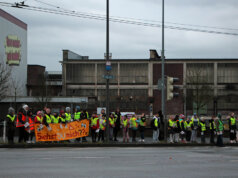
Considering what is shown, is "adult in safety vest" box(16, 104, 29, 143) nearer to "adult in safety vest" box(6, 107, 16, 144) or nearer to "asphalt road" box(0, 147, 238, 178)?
"adult in safety vest" box(6, 107, 16, 144)

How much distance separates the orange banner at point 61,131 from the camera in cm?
2253

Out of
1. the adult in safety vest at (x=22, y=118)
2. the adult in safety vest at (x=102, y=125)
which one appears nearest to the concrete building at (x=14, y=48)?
the adult in safety vest at (x=102, y=125)

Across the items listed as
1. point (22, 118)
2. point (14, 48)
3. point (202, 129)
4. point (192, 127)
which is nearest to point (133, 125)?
point (192, 127)

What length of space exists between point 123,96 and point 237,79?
1659 centimetres

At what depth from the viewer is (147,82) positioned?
223ft

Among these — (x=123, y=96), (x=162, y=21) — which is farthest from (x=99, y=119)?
(x=123, y=96)

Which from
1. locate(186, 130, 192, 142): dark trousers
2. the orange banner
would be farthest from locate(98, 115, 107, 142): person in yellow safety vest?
locate(186, 130, 192, 142): dark trousers

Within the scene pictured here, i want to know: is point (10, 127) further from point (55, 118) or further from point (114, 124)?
point (114, 124)

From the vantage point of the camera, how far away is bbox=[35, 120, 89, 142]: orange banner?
73.9ft

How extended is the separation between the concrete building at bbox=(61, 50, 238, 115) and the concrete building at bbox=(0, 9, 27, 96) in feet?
27.3

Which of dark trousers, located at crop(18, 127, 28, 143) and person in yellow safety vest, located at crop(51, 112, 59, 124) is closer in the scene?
dark trousers, located at crop(18, 127, 28, 143)

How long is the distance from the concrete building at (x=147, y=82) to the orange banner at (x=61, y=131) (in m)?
39.6

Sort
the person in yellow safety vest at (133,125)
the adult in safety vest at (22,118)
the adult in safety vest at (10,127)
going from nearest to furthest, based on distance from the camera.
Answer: the adult in safety vest at (10,127)
the adult in safety vest at (22,118)
the person in yellow safety vest at (133,125)

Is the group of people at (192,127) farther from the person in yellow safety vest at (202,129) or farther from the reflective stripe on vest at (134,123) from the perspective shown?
the reflective stripe on vest at (134,123)
